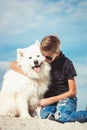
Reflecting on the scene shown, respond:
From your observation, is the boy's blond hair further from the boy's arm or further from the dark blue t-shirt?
the boy's arm

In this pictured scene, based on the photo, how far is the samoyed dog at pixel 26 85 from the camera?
4.86 metres

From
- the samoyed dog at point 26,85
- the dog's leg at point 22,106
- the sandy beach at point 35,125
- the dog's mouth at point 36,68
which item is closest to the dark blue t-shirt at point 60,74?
the samoyed dog at point 26,85

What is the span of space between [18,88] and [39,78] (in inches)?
15.2

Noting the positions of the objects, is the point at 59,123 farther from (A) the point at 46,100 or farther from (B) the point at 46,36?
(B) the point at 46,36

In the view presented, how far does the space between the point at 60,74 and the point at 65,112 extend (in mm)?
594

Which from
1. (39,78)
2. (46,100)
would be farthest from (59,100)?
(39,78)

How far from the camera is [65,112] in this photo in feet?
14.9

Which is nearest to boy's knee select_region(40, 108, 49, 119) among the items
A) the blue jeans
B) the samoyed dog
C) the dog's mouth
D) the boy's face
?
the blue jeans

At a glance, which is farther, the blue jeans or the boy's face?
the boy's face

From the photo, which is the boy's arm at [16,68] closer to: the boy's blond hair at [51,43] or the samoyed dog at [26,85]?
the samoyed dog at [26,85]

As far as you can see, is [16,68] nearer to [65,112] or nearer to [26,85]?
[26,85]

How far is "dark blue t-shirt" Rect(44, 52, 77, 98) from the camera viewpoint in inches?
186

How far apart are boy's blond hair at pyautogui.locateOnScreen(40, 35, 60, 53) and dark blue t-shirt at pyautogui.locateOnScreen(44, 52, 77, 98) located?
0.17 meters

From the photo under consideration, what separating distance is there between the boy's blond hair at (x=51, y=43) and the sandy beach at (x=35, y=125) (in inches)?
Answer: 41.4
